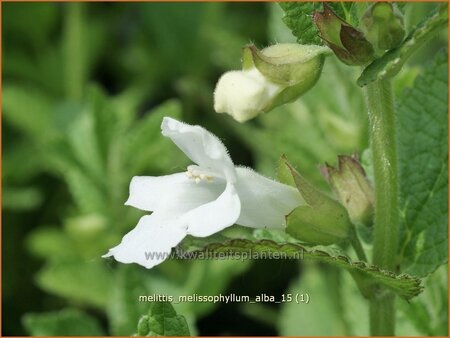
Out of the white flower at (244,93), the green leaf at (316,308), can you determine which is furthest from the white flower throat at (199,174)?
the green leaf at (316,308)

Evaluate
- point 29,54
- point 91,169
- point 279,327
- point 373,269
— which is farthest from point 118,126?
point 373,269

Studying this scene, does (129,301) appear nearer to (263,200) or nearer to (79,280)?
(79,280)

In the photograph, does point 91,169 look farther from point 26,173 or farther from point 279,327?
point 279,327

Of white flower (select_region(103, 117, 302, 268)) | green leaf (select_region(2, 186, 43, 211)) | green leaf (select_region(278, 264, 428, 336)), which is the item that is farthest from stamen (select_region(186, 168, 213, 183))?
green leaf (select_region(2, 186, 43, 211))

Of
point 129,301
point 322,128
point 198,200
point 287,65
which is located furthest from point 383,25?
point 322,128

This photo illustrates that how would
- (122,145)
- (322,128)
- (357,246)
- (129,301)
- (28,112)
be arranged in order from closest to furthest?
(357,246) < (129,301) < (322,128) < (122,145) < (28,112)
